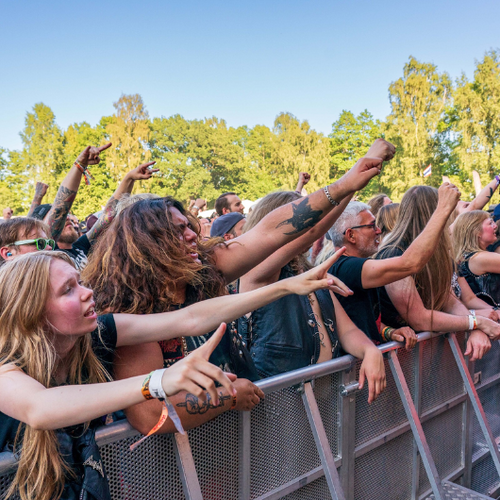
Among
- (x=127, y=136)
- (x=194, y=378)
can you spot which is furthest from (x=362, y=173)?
(x=127, y=136)

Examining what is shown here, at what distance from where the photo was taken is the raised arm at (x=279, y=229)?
218 cm

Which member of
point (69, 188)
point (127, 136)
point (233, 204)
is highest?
point (127, 136)

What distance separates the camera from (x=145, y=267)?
6.29 ft

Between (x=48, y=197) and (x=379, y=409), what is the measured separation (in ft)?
110

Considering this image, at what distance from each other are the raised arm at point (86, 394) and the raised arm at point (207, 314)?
1.41 ft

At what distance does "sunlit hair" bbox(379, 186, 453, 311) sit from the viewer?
3.02 metres

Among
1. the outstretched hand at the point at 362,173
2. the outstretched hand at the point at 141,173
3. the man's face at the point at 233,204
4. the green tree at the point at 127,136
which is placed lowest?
the outstretched hand at the point at 362,173

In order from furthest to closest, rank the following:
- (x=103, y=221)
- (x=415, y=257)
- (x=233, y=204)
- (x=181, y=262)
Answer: (x=233, y=204), (x=103, y=221), (x=415, y=257), (x=181, y=262)

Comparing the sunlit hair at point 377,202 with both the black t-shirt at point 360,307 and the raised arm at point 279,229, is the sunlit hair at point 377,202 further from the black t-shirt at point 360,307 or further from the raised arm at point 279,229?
the raised arm at point 279,229

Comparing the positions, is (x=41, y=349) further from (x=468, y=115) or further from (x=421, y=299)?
(x=468, y=115)

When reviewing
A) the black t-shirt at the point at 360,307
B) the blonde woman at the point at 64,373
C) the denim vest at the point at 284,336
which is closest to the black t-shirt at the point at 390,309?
the black t-shirt at the point at 360,307

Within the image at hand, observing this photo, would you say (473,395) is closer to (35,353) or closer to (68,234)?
(35,353)

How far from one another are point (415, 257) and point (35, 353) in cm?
191

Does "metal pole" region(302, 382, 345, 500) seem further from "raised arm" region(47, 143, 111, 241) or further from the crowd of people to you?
"raised arm" region(47, 143, 111, 241)
